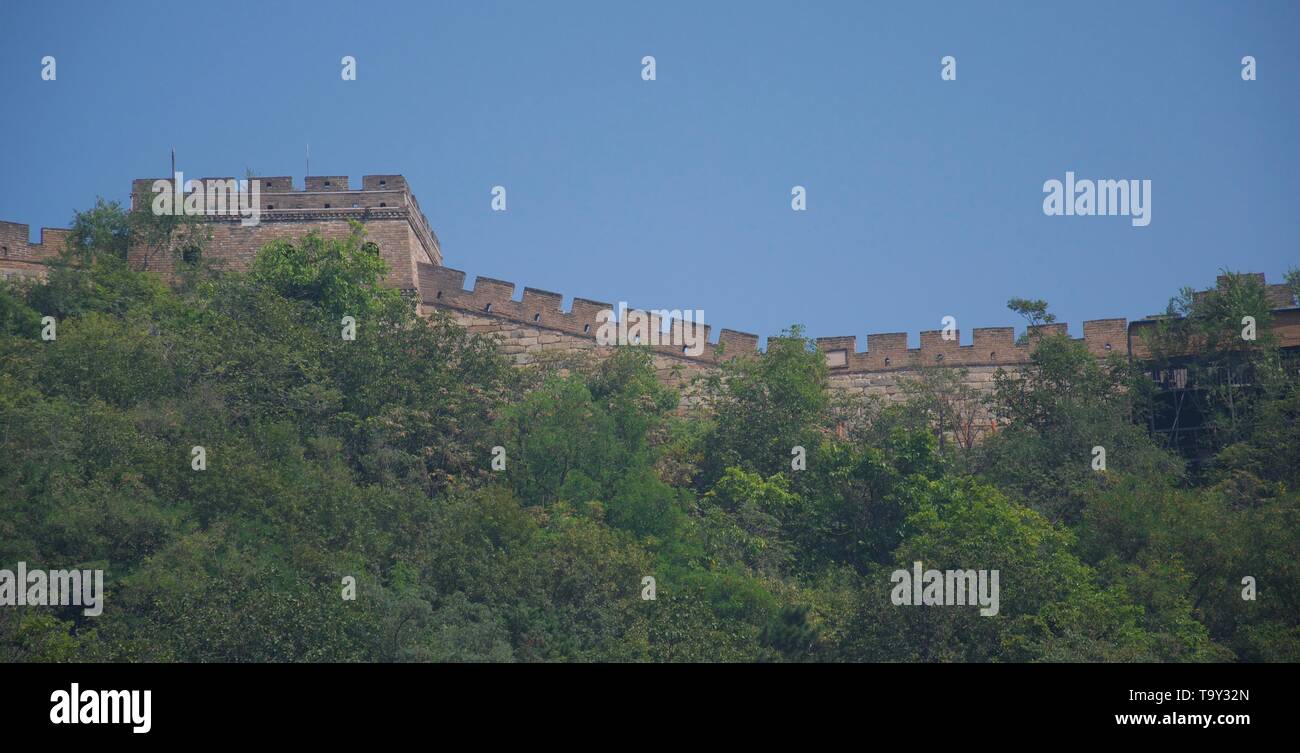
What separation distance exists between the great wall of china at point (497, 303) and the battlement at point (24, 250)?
0.07 feet

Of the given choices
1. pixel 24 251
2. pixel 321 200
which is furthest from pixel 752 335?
pixel 24 251

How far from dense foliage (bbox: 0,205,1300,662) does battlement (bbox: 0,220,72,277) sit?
1.56ft

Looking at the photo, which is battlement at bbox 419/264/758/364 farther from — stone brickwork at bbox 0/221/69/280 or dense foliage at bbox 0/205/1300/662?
stone brickwork at bbox 0/221/69/280

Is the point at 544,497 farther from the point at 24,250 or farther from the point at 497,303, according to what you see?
the point at 24,250

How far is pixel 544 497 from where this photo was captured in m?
34.2

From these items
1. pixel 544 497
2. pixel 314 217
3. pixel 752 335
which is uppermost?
pixel 314 217

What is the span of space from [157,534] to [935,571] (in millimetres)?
11624

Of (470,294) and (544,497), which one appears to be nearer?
(544,497)

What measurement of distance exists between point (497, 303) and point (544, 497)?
25.7 feet

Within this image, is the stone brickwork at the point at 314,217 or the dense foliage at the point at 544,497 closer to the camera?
the dense foliage at the point at 544,497

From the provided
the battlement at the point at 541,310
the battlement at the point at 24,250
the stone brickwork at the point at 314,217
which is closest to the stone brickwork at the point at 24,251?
the battlement at the point at 24,250

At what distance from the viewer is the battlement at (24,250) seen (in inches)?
1596

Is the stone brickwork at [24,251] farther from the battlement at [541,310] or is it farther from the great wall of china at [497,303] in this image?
the battlement at [541,310]

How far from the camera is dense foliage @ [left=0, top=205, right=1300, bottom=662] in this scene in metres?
27.6
